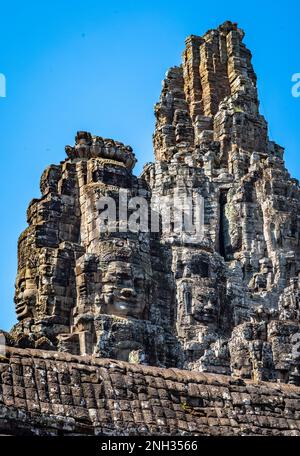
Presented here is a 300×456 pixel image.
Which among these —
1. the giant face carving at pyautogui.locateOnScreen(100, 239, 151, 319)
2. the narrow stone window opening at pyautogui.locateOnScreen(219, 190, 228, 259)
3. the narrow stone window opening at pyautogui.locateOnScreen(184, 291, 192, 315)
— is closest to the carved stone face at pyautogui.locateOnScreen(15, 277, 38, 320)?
the giant face carving at pyautogui.locateOnScreen(100, 239, 151, 319)

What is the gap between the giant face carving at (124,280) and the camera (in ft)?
140

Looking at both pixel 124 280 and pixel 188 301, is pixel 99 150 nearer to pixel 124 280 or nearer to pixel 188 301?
pixel 124 280

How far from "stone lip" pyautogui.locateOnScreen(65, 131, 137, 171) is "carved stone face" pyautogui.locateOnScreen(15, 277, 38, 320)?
6.37 meters

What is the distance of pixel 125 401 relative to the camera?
86.0 ft

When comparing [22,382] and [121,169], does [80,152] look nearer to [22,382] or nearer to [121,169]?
[121,169]

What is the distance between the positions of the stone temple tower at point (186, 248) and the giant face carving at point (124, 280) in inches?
1.9

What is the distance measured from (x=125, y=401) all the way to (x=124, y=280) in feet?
55.1

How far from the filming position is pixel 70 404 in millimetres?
25375

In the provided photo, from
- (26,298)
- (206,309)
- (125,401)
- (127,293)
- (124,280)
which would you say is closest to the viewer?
(125,401)

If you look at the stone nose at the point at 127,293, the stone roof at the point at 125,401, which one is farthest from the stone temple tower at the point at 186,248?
the stone roof at the point at 125,401

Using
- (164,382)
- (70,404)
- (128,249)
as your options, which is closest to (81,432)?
(70,404)

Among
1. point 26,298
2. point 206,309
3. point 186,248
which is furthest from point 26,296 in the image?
point 186,248

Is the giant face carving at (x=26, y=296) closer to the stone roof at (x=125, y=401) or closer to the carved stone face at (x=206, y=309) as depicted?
the carved stone face at (x=206, y=309)

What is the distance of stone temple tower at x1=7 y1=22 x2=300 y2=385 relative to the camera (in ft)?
141
